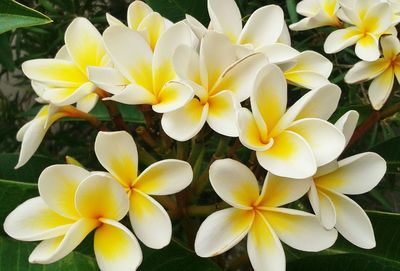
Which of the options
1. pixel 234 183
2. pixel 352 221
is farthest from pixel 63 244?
pixel 352 221

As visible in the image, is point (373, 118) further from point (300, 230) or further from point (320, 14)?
point (300, 230)

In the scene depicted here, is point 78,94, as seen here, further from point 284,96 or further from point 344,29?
point 344,29

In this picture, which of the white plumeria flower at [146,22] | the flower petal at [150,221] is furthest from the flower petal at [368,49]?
the flower petal at [150,221]

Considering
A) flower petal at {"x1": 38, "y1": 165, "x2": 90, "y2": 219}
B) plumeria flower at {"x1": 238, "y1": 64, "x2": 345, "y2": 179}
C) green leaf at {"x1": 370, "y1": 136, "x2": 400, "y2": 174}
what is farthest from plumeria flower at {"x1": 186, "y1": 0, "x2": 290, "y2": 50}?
green leaf at {"x1": 370, "y1": 136, "x2": 400, "y2": 174}

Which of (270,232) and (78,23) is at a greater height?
(78,23)

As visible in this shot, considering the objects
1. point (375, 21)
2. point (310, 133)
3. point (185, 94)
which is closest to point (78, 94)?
point (185, 94)

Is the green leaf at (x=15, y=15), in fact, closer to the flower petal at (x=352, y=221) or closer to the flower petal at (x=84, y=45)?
the flower petal at (x=84, y=45)
